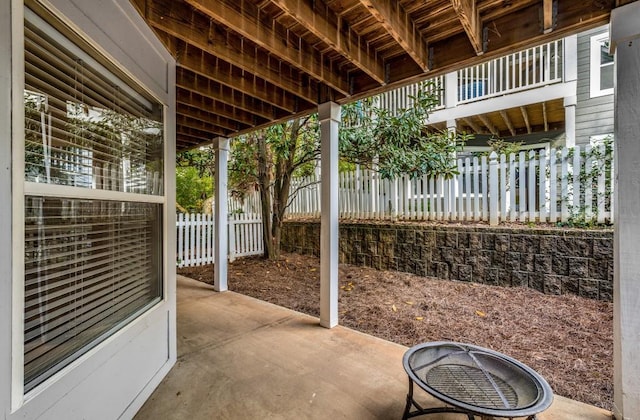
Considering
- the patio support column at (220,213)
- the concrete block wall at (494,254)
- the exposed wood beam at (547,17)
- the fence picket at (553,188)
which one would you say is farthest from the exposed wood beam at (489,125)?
the patio support column at (220,213)

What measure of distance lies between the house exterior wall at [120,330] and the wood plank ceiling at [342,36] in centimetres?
36

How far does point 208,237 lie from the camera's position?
6438mm

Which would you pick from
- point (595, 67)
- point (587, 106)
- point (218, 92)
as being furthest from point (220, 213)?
point (595, 67)

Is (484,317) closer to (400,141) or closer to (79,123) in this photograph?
(400,141)

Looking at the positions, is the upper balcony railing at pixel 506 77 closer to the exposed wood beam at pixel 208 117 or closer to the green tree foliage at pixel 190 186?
the exposed wood beam at pixel 208 117

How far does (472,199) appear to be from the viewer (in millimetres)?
4703

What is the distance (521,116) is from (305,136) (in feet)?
17.9

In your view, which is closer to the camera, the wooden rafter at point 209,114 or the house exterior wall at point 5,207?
the house exterior wall at point 5,207

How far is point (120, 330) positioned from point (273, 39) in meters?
2.27

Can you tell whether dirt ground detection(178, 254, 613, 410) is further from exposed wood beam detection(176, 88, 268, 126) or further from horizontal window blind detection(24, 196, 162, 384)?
exposed wood beam detection(176, 88, 268, 126)

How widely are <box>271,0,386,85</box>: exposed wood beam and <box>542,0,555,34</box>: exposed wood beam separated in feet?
4.10

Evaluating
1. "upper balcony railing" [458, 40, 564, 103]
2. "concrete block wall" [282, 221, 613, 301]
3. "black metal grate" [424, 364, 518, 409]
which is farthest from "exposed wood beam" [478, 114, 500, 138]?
"black metal grate" [424, 364, 518, 409]

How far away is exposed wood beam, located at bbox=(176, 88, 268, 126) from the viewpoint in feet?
11.1

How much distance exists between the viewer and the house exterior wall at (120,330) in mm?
1004
